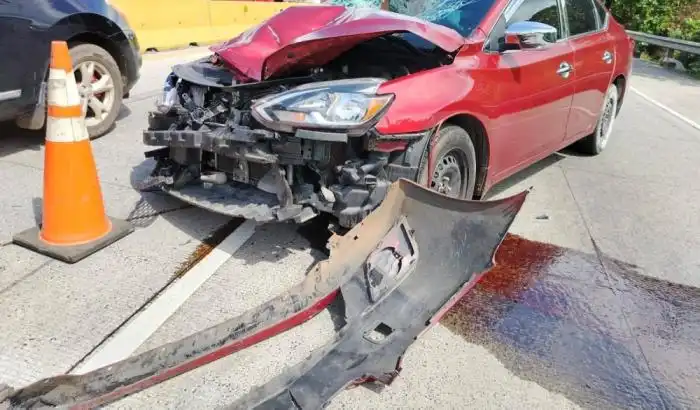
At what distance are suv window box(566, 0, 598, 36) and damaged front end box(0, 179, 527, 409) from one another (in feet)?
7.86

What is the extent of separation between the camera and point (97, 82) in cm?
564

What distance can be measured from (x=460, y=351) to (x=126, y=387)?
1.55m

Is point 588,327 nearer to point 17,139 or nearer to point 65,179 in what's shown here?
point 65,179

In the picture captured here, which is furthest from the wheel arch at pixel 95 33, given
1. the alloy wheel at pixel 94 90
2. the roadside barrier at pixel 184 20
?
the roadside barrier at pixel 184 20

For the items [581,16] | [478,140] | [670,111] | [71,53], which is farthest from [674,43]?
[71,53]

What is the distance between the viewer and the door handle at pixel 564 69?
466 centimetres

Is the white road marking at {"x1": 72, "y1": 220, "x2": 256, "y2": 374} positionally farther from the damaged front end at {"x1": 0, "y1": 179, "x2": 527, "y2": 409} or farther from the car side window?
the car side window

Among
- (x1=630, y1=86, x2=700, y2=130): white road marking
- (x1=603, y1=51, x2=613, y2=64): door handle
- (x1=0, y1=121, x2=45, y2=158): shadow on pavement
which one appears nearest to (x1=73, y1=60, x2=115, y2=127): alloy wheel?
(x1=0, y1=121, x2=45, y2=158): shadow on pavement

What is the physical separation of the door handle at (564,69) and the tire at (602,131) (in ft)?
5.06

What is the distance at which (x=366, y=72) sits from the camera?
4000 millimetres

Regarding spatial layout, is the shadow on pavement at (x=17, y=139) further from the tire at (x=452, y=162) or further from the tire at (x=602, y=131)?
the tire at (x=602, y=131)

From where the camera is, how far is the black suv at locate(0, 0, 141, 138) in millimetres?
4711

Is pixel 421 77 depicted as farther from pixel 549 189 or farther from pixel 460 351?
pixel 549 189

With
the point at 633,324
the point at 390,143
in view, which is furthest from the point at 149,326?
the point at 633,324
